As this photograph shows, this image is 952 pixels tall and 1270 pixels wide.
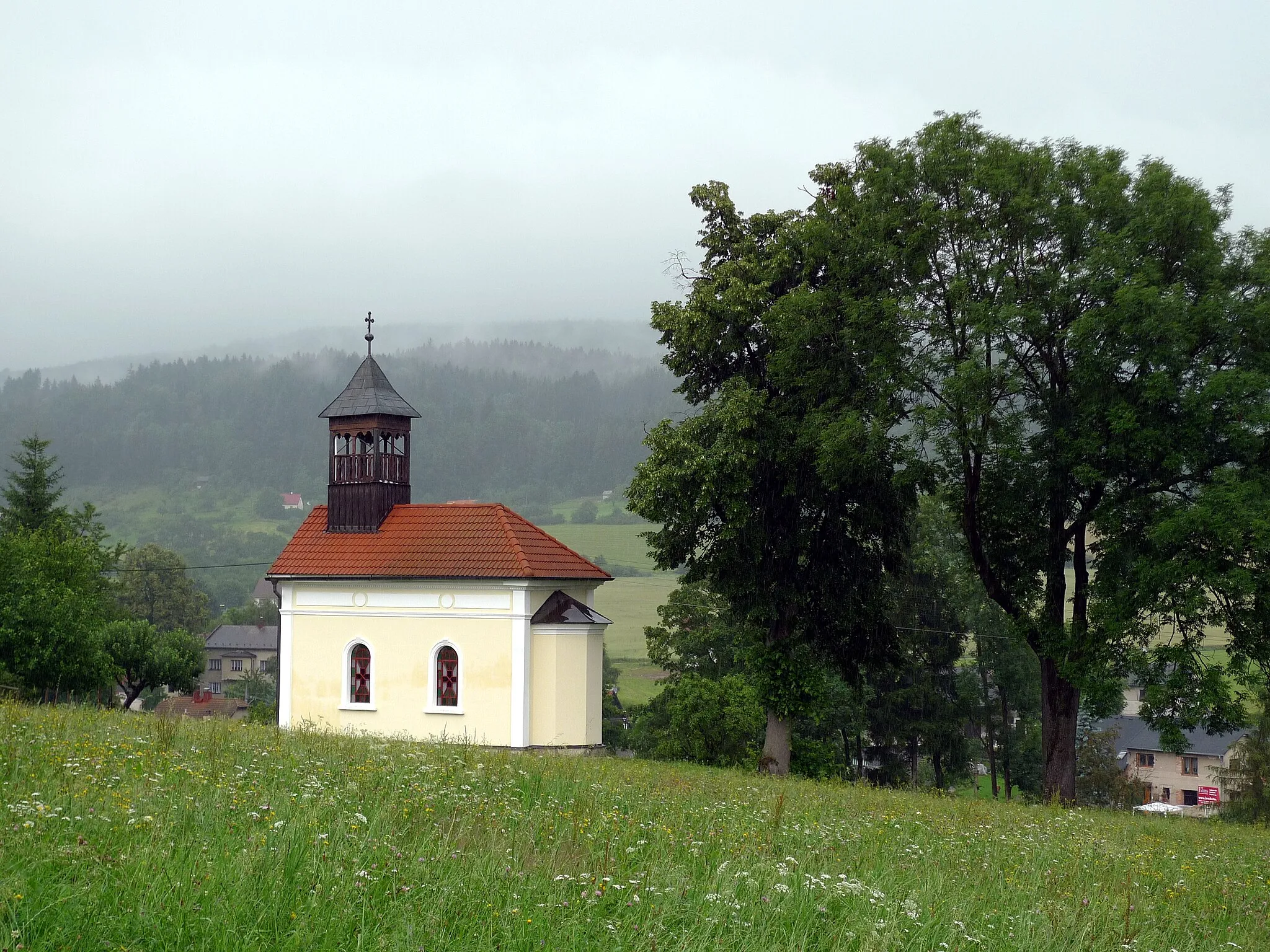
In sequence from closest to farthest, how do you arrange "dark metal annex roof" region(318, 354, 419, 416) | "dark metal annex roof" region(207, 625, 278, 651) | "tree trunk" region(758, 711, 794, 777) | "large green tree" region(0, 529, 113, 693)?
"tree trunk" region(758, 711, 794, 777) < "dark metal annex roof" region(318, 354, 419, 416) < "large green tree" region(0, 529, 113, 693) < "dark metal annex roof" region(207, 625, 278, 651)

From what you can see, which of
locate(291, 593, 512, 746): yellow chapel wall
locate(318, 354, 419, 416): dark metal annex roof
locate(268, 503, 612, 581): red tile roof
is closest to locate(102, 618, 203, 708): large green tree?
locate(268, 503, 612, 581): red tile roof

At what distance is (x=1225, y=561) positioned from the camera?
18547 mm

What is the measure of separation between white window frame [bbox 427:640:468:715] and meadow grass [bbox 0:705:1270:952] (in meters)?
17.8

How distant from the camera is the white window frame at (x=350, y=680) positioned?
29547 mm

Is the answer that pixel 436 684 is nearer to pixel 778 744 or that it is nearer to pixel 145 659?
pixel 778 744

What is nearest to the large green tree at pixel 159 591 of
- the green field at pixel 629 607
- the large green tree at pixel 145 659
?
the green field at pixel 629 607

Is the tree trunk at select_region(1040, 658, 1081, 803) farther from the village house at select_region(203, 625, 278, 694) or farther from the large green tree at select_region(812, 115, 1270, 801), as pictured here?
the village house at select_region(203, 625, 278, 694)

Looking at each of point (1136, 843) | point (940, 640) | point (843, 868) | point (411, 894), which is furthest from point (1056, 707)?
point (940, 640)

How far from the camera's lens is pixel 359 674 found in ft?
98.5

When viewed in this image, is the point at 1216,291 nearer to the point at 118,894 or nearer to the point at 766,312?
the point at 766,312

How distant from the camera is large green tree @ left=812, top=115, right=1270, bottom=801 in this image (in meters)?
19.0

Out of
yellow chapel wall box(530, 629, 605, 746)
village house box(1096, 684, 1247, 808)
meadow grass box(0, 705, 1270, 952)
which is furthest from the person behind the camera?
village house box(1096, 684, 1247, 808)

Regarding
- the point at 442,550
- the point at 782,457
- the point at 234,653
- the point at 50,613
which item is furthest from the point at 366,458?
the point at 234,653

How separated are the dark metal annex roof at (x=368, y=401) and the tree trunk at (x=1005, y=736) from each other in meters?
29.4
